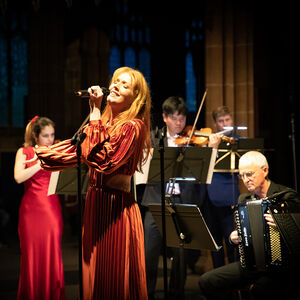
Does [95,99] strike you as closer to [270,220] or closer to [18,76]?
[270,220]

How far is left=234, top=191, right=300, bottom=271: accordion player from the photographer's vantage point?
3.66 meters

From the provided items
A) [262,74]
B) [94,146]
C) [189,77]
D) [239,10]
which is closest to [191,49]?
[189,77]

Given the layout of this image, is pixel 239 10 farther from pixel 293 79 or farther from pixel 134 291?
pixel 293 79

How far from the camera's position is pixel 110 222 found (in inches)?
121

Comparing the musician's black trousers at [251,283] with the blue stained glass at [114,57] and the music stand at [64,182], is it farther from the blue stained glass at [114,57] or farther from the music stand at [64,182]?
the blue stained glass at [114,57]

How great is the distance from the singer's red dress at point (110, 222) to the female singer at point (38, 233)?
186 centimetres

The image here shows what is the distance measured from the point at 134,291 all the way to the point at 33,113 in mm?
10253

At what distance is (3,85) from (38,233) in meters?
9.85

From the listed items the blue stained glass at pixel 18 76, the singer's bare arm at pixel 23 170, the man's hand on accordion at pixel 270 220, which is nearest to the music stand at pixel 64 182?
the singer's bare arm at pixel 23 170

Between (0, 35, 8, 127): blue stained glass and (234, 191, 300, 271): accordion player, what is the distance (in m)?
11.1

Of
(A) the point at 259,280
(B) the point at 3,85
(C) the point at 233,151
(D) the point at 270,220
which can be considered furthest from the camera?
(B) the point at 3,85

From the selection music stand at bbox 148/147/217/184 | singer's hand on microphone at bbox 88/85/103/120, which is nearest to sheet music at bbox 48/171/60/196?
music stand at bbox 148/147/217/184

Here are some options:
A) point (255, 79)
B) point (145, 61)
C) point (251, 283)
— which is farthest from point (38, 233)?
point (145, 61)

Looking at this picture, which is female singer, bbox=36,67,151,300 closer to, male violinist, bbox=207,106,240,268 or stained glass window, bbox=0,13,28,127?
male violinist, bbox=207,106,240,268
